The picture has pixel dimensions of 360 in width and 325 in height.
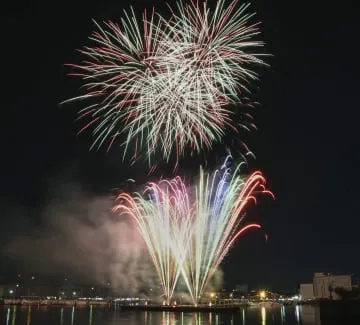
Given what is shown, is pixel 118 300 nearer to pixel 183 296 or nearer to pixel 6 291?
pixel 6 291

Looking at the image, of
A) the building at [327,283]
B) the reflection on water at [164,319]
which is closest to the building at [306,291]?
the building at [327,283]

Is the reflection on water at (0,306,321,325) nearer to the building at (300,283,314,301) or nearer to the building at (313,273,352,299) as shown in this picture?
the building at (313,273,352,299)

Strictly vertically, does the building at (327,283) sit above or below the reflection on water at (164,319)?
above

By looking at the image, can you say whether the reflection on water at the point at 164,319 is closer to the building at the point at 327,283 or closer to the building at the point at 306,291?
the building at the point at 327,283

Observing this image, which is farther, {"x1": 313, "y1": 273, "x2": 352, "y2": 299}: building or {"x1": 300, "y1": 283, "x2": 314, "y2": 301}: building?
{"x1": 300, "y1": 283, "x2": 314, "y2": 301}: building

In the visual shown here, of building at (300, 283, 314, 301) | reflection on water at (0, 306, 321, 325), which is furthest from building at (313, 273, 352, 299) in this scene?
reflection on water at (0, 306, 321, 325)

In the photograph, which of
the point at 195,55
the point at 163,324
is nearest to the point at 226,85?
the point at 195,55

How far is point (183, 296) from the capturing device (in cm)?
7181

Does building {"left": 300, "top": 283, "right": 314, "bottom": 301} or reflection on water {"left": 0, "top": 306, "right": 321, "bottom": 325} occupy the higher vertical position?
building {"left": 300, "top": 283, "right": 314, "bottom": 301}

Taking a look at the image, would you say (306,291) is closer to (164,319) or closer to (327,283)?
(327,283)

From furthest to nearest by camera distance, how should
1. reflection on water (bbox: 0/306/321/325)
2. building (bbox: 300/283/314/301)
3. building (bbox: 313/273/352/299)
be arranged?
building (bbox: 300/283/314/301)
building (bbox: 313/273/352/299)
reflection on water (bbox: 0/306/321/325)

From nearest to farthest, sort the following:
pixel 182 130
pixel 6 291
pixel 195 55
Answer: pixel 195 55 → pixel 182 130 → pixel 6 291

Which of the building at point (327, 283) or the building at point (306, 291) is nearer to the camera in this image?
the building at point (327, 283)

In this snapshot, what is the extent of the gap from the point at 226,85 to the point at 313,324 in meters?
29.7
